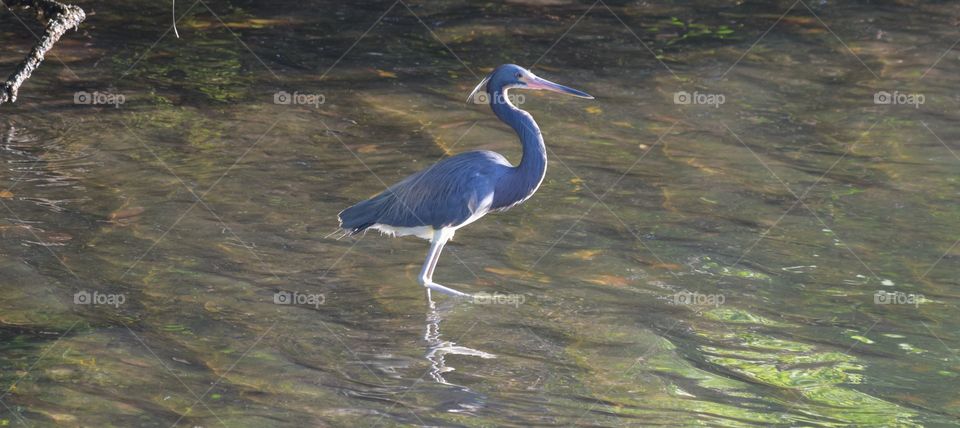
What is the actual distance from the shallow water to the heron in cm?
39

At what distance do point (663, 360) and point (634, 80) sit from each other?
652 cm

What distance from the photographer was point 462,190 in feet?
28.6

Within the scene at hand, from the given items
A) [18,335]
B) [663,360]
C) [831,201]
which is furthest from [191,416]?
[831,201]

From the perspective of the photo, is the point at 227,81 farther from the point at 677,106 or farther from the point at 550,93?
the point at 677,106

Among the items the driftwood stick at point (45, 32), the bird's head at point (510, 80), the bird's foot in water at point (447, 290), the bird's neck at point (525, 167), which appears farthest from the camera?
the bird's head at point (510, 80)

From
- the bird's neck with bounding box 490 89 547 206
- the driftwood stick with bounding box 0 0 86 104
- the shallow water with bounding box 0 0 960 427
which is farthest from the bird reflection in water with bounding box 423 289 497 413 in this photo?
the driftwood stick with bounding box 0 0 86 104

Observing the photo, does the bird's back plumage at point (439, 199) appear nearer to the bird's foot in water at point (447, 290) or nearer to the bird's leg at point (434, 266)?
the bird's leg at point (434, 266)

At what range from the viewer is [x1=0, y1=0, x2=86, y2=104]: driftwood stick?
212 inches

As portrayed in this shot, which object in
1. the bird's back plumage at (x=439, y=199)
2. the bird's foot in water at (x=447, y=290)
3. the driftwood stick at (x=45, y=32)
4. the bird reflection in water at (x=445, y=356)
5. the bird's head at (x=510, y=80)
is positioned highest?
the driftwood stick at (x=45, y=32)

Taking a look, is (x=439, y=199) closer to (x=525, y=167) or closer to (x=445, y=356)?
(x=525, y=167)

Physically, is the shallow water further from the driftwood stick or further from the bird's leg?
the driftwood stick

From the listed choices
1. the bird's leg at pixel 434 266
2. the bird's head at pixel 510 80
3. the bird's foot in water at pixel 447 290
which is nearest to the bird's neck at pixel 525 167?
the bird's head at pixel 510 80

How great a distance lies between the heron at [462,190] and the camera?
8.72 metres

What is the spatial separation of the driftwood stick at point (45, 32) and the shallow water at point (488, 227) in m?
1.96
